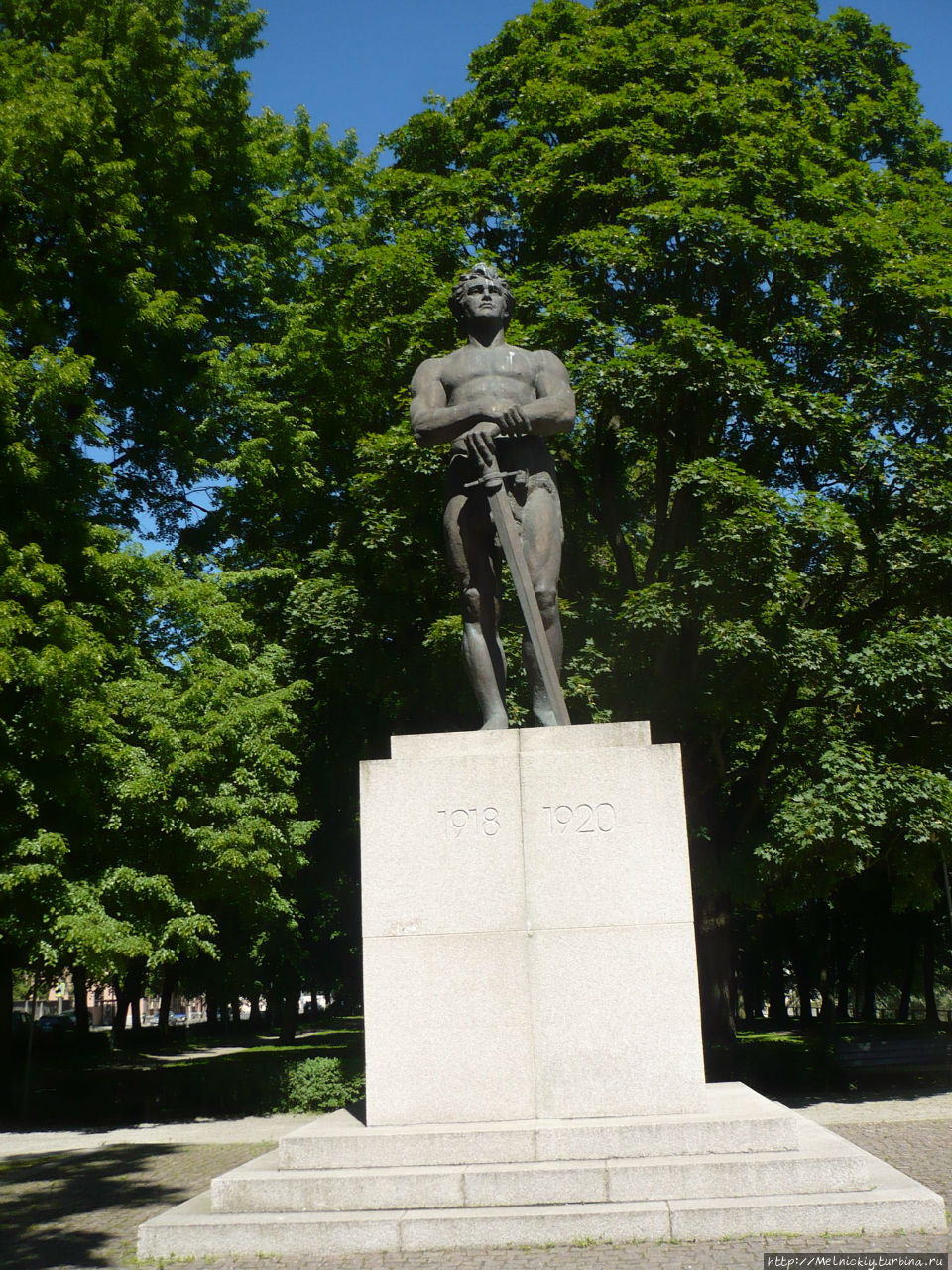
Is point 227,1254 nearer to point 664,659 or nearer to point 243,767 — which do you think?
point 243,767

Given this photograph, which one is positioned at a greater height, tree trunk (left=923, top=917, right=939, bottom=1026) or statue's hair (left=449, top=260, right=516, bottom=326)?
statue's hair (left=449, top=260, right=516, bottom=326)

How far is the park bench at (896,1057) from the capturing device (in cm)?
1873

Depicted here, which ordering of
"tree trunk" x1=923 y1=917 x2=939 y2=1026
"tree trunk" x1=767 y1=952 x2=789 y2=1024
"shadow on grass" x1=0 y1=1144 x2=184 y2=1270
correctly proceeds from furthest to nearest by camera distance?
"tree trunk" x1=767 y1=952 x2=789 y2=1024 < "tree trunk" x1=923 y1=917 x2=939 y2=1026 < "shadow on grass" x1=0 y1=1144 x2=184 y2=1270

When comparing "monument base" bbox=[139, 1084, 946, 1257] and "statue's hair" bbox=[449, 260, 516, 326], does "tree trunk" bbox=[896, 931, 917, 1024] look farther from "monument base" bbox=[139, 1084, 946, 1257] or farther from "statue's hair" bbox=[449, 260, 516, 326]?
"statue's hair" bbox=[449, 260, 516, 326]

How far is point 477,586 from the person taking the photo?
25.8 ft

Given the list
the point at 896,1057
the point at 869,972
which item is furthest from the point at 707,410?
the point at 869,972

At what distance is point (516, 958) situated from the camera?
6656mm

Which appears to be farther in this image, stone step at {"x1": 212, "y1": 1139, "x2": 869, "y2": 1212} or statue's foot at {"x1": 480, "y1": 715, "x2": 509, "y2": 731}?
statue's foot at {"x1": 480, "y1": 715, "x2": 509, "y2": 731}

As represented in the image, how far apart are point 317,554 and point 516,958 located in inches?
490

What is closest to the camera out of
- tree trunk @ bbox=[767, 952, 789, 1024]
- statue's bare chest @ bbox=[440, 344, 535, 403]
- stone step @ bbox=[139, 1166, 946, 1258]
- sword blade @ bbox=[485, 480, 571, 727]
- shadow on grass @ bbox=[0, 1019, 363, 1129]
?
stone step @ bbox=[139, 1166, 946, 1258]

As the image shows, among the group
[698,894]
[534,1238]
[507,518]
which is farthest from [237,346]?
[534,1238]

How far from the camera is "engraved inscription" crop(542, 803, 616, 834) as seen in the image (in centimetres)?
682

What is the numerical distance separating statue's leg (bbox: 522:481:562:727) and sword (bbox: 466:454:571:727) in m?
0.11

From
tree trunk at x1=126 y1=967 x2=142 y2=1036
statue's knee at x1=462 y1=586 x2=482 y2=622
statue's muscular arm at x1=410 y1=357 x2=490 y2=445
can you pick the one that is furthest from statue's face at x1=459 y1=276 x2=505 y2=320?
tree trunk at x1=126 y1=967 x2=142 y2=1036
